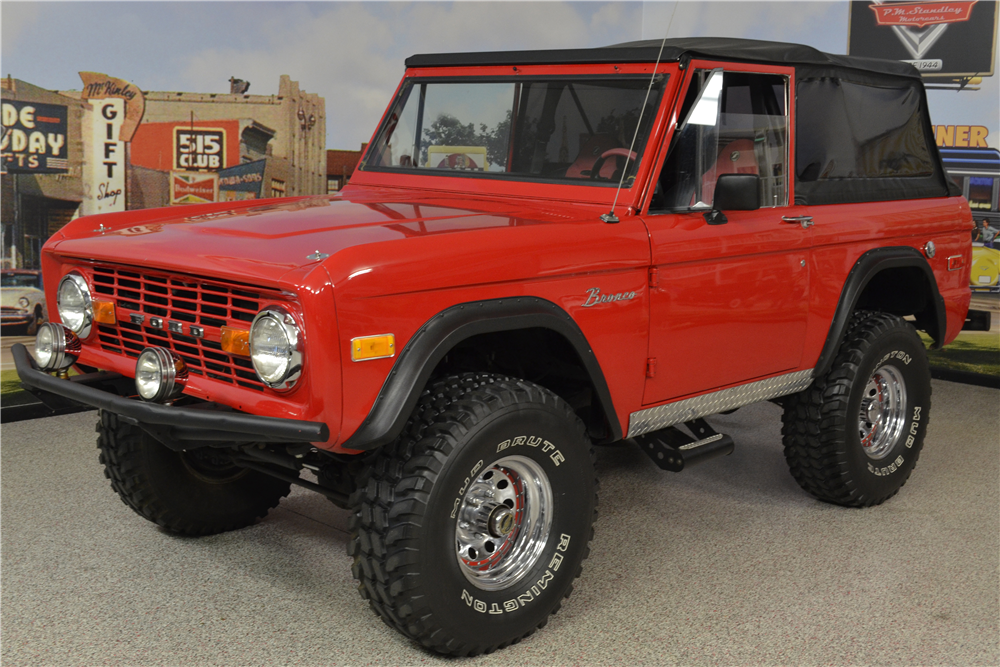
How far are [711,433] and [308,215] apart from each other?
197cm

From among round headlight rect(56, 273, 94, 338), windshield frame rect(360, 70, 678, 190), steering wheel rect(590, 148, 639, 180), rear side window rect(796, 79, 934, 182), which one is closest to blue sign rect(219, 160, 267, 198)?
windshield frame rect(360, 70, 678, 190)

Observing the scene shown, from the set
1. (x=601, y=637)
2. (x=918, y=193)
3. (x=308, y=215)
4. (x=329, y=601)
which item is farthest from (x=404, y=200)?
(x=918, y=193)

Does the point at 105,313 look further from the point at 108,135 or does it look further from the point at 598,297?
the point at 108,135

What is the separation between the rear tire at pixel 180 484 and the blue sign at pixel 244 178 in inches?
124

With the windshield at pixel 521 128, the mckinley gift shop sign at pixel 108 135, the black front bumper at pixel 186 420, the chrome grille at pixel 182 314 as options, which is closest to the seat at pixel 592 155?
the windshield at pixel 521 128

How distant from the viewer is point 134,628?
304 cm

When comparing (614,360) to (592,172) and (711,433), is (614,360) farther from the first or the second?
(711,433)

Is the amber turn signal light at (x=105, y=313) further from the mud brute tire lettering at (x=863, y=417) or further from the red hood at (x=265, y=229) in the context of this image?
the mud brute tire lettering at (x=863, y=417)

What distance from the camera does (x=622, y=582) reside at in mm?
3422

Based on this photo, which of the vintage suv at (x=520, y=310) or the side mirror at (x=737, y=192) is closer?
the vintage suv at (x=520, y=310)

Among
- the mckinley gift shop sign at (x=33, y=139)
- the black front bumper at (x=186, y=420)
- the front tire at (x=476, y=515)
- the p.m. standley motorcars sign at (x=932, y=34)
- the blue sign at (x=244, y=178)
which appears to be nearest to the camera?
the black front bumper at (x=186, y=420)

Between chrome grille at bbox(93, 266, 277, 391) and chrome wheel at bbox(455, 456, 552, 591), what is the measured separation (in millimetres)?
788

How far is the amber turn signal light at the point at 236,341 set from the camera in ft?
8.30

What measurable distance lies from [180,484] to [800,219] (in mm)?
2728
